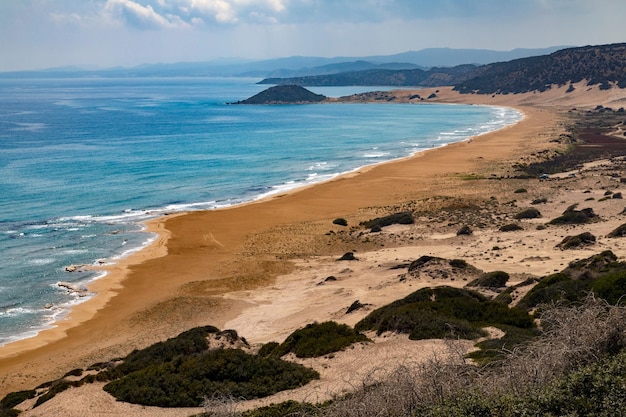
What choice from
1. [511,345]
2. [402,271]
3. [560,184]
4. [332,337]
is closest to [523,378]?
[511,345]

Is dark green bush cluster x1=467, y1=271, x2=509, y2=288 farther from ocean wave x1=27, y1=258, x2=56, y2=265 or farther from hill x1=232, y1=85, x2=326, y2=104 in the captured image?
hill x1=232, y1=85, x2=326, y2=104

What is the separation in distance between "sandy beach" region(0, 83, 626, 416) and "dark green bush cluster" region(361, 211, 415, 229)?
2.62 feet

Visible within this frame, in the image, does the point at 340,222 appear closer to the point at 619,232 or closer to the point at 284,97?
the point at 619,232

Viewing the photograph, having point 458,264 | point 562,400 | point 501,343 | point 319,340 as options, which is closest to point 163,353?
point 319,340

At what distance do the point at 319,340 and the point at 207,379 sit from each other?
3538 millimetres

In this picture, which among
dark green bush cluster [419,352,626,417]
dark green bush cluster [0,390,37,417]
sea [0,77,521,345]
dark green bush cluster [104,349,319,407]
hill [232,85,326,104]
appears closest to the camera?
dark green bush cluster [419,352,626,417]

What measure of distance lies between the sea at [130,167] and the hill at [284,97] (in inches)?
1615

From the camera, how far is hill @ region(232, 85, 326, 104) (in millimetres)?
178000

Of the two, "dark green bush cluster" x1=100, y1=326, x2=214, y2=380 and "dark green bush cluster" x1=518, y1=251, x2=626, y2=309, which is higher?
"dark green bush cluster" x1=518, y1=251, x2=626, y2=309

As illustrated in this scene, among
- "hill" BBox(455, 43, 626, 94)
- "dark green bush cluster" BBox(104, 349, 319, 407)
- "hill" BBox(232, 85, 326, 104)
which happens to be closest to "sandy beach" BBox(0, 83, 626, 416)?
"dark green bush cluster" BBox(104, 349, 319, 407)

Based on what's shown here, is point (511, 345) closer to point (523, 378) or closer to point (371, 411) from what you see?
point (523, 378)

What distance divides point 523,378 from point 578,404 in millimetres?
1170

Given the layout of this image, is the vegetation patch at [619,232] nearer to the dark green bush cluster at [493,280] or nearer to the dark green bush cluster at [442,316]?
the dark green bush cluster at [493,280]

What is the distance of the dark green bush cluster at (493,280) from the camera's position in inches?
878
